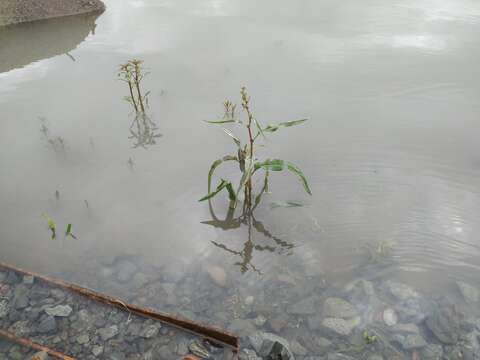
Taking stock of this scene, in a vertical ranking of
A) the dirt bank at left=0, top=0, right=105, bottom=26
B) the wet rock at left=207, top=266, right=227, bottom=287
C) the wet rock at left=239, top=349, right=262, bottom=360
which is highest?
the dirt bank at left=0, top=0, right=105, bottom=26

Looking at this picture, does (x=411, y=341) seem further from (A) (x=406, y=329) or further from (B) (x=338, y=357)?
(B) (x=338, y=357)

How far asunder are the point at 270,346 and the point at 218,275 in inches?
28.1

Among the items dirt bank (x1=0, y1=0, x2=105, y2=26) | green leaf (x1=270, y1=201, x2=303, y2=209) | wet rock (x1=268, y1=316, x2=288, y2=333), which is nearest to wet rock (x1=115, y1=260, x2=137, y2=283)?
wet rock (x1=268, y1=316, x2=288, y2=333)

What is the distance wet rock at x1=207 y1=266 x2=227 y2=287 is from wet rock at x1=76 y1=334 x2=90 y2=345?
90cm

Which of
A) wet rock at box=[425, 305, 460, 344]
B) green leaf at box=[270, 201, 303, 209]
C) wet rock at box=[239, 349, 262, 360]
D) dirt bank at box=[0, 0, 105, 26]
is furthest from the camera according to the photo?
dirt bank at box=[0, 0, 105, 26]

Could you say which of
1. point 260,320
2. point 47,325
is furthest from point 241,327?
point 47,325

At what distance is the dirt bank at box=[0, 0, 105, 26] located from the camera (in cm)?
771

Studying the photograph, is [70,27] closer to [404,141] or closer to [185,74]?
[185,74]

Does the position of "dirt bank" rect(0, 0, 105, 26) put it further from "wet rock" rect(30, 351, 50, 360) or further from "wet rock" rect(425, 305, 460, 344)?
"wet rock" rect(425, 305, 460, 344)

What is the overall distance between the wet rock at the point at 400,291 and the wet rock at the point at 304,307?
54cm

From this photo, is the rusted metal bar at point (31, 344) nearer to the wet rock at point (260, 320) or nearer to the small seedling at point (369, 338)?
the wet rock at point (260, 320)

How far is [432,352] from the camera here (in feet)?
7.75

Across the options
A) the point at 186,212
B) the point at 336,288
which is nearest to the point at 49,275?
the point at 186,212

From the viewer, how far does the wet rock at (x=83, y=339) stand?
242cm
